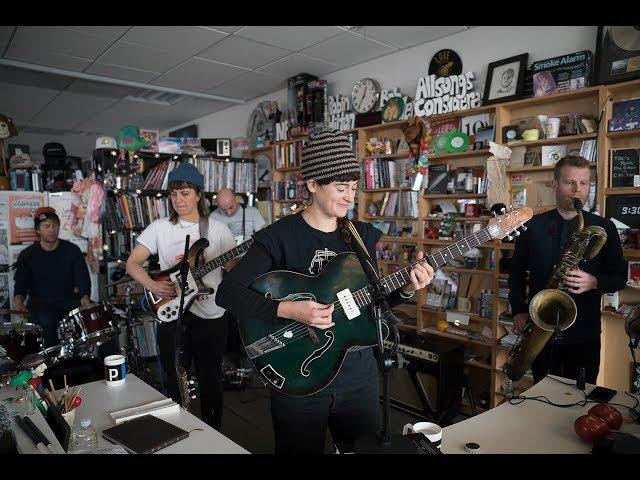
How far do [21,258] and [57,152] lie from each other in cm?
Result: 159

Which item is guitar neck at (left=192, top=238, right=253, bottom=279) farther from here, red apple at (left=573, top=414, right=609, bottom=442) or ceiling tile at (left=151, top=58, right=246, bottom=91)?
ceiling tile at (left=151, top=58, right=246, bottom=91)

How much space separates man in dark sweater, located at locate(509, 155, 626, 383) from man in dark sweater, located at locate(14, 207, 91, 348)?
3412 mm

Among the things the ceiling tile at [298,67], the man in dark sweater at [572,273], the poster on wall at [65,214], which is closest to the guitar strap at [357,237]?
the man in dark sweater at [572,273]

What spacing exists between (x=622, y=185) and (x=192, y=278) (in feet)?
9.32

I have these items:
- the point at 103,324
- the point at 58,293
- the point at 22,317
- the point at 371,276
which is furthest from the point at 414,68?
the point at 22,317

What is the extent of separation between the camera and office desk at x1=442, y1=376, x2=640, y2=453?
133 centimetres

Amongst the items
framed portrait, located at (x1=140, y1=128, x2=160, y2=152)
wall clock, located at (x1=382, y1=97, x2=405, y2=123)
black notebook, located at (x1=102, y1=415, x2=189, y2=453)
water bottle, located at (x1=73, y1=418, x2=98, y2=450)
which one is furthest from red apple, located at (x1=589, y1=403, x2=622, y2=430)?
framed portrait, located at (x1=140, y1=128, x2=160, y2=152)

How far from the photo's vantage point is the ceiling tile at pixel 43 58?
413cm

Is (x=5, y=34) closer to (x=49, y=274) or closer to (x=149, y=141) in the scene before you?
(x=149, y=141)

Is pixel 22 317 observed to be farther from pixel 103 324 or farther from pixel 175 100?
pixel 175 100

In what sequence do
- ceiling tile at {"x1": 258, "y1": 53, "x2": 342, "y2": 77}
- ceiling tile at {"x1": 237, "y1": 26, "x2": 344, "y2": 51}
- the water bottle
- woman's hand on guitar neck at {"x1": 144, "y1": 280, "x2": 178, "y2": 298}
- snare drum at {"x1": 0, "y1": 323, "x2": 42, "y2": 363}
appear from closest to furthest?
1. the water bottle
2. snare drum at {"x1": 0, "y1": 323, "x2": 42, "y2": 363}
3. woman's hand on guitar neck at {"x1": 144, "y1": 280, "x2": 178, "y2": 298}
4. ceiling tile at {"x1": 237, "y1": 26, "x2": 344, "y2": 51}
5. ceiling tile at {"x1": 258, "y1": 53, "x2": 342, "y2": 77}

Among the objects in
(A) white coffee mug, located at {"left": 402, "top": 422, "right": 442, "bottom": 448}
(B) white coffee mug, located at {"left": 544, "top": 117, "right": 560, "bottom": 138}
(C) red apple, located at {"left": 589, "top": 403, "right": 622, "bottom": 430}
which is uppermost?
(B) white coffee mug, located at {"left": 544, "top": 117, "right": 560, "bottom": 138}

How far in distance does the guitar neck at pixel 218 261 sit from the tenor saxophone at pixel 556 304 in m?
1.63

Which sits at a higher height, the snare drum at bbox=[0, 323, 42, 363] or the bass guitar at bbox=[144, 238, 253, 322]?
the bass guitar at bbox=[144, 238, 253, 322]
